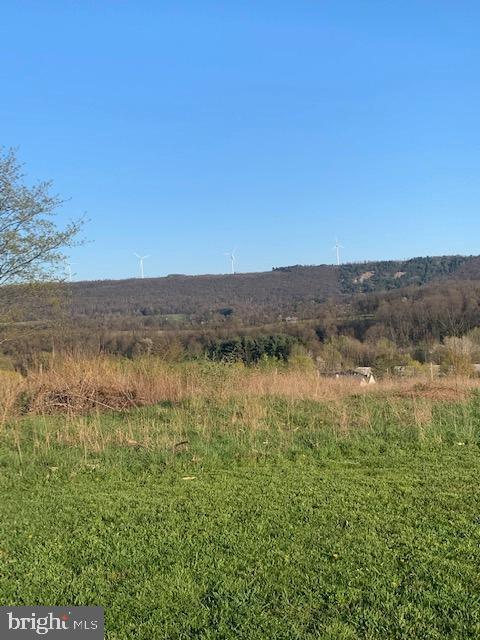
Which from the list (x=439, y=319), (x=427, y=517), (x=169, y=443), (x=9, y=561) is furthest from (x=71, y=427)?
(x=439, y=319)

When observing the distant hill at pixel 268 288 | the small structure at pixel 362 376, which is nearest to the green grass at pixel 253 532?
the small structure at pixel 362 376

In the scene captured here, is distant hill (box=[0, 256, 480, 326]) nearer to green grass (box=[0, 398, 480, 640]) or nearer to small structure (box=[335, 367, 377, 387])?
small structure (box=[335, 367, 377, 387])

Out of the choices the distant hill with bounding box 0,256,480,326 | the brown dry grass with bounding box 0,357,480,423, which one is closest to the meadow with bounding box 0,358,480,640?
the brown dry grass with bounding box 0,357,480,423

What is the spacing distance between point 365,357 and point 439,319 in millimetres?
19094

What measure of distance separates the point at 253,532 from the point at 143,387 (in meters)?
8.53

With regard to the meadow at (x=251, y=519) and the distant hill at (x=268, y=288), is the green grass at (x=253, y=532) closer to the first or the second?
the meadow at (x=251, y=519)

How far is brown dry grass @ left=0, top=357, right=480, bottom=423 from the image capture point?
12.0 meters

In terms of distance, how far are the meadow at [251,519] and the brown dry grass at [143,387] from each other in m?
0.88

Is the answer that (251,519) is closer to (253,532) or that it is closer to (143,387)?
(253,532)

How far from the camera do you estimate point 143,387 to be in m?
13.0

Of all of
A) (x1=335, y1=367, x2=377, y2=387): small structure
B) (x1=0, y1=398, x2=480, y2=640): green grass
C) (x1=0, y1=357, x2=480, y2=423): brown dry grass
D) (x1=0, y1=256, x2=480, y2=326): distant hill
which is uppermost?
(x1=0, y1=256, x2=480, y2=326): distant hill

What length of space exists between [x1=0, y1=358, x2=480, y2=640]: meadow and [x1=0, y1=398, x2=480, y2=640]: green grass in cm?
2

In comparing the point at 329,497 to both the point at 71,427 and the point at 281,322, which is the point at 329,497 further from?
the point at 281,322

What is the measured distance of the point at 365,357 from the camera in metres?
46.2
